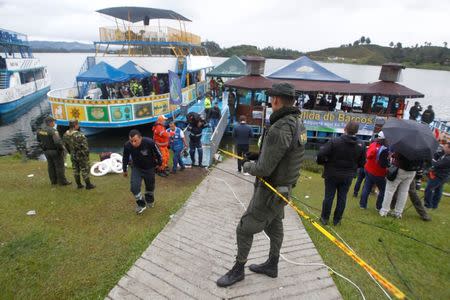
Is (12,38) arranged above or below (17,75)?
above

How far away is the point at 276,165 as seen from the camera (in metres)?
2.74

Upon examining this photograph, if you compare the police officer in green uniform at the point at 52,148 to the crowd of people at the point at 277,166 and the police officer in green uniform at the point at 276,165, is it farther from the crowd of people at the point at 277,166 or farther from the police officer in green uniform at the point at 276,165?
the police officer in green uniform at the point at 276,165

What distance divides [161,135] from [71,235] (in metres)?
3.64

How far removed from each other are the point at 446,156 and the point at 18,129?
75.9 feet

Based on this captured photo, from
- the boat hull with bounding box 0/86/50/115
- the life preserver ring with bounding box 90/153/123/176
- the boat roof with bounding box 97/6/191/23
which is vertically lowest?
the boat hull with bounding box 0/86/50/115

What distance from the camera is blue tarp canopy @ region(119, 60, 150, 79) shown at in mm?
15062

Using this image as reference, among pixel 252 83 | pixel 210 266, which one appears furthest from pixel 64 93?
pixel 210 266

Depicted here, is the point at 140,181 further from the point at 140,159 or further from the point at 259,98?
the point at 259,98

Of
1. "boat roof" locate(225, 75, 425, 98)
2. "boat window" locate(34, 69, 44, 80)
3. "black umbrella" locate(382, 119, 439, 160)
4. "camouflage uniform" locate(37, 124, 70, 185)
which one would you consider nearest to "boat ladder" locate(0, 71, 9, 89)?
"boat window" locate(34, 69, 44, 80)

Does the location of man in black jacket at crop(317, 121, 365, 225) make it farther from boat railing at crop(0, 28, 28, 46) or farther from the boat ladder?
boat railing at crop(0, 28, 28, 46)

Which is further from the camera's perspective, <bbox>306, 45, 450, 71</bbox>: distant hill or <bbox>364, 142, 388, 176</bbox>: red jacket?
<bbox>306, 45, 450, 71</bbox>: distant hill

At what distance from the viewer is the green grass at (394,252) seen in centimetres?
339

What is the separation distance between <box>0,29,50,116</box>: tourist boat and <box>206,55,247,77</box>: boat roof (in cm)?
1644

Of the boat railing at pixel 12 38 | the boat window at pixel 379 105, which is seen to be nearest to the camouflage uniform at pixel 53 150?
the boat window at pixel 379 105
